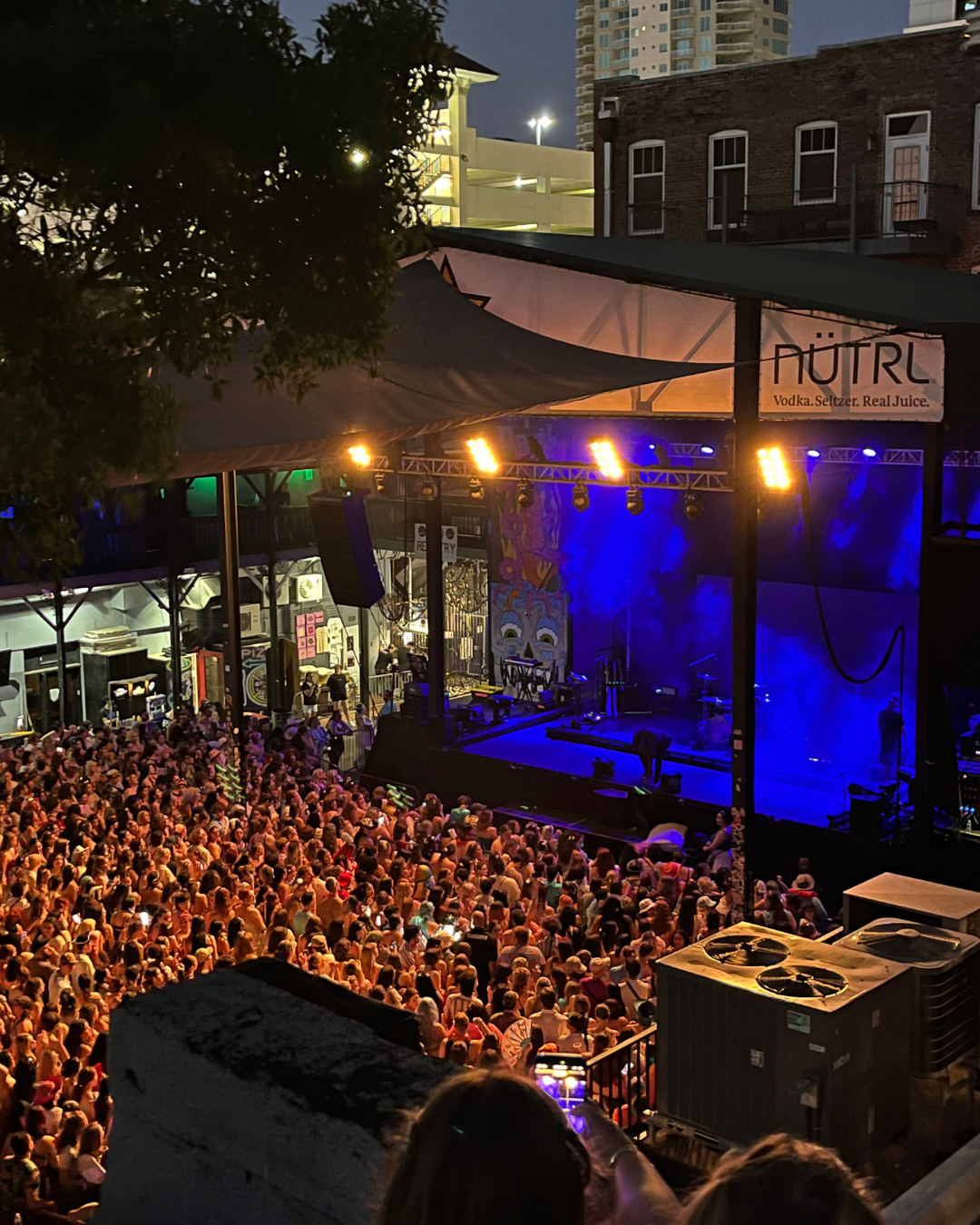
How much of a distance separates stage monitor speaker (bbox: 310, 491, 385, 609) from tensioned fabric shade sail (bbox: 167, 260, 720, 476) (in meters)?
5.10

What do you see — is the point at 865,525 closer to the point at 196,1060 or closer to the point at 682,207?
the point at 682,207

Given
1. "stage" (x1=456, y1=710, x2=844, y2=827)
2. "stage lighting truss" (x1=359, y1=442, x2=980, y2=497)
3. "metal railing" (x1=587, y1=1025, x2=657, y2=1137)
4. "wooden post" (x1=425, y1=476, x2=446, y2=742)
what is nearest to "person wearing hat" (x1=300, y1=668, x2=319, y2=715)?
"stage" (x1=456, y1=710, x2=844, y2=827)

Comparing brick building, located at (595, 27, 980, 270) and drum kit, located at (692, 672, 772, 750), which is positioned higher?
brick building, located at (595, 27, 980, 270)

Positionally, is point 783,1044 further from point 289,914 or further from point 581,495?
point 581,495

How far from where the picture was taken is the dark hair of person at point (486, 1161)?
1.72 metres

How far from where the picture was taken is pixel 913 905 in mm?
5602

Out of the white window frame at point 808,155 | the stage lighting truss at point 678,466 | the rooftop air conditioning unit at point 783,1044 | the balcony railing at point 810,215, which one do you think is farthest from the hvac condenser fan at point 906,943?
the white window frame at point 808,155

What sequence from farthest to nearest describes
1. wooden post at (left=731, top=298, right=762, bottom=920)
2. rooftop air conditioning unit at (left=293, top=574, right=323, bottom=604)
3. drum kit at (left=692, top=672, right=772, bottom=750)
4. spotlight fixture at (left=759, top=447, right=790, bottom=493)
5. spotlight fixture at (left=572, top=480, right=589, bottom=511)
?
1. rooftop air conditioning unit at (left=293, top=574, right=323, bottom=604)
2. drum kit at (left=692, top=672, right=772, bottom=750)
3. spotlight fixture at (left=572, top=480, right=589, bottom=511)
4. spotlight fixture at (left=759, top=447, right=790, bottom=493)
5. wooden post at (left=731, top=298, right=762, bottom=920)

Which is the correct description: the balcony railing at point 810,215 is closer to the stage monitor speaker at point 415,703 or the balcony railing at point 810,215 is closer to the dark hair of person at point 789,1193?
the stage monitor speaker at point 415,703

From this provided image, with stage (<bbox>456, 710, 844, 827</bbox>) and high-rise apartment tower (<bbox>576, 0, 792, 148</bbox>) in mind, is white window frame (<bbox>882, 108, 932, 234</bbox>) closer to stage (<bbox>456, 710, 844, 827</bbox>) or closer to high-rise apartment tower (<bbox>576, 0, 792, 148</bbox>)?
stage (<bbox>456, 710, 844, 827</bbox>)

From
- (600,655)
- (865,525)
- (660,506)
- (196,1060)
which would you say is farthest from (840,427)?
(196,1060)

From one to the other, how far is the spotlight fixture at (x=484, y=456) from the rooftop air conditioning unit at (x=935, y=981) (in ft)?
40.9

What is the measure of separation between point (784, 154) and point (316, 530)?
10972 millimetres

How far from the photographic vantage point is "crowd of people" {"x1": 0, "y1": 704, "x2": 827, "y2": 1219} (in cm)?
798
